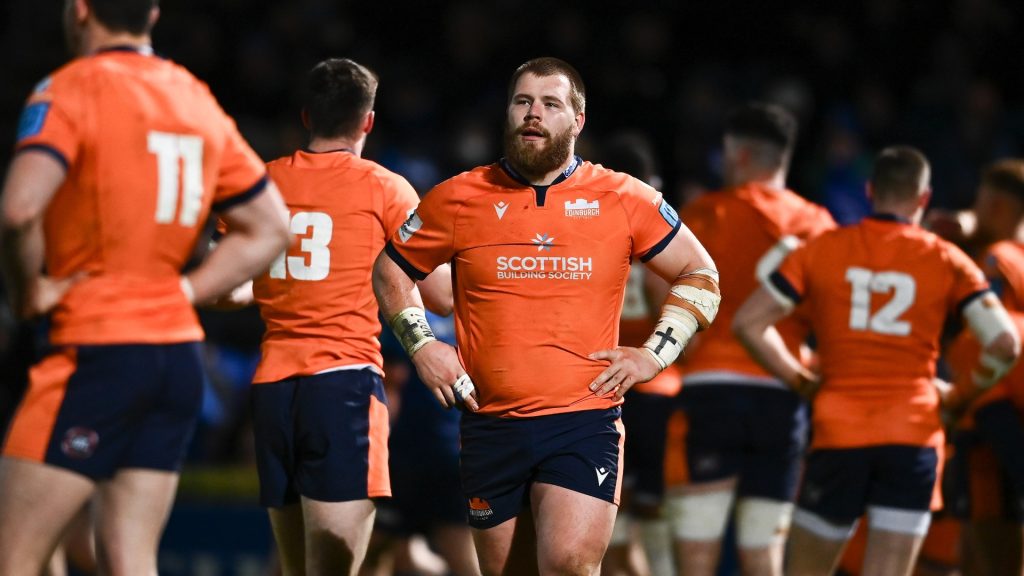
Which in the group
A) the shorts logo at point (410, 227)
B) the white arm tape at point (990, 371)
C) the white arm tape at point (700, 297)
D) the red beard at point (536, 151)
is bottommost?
the white arm tape at point (990, 371)

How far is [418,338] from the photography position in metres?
5.54

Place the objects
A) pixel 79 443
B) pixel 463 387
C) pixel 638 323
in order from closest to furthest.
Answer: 1. pixel 79 443
2. pixel 463 387
3. pixel 638 323

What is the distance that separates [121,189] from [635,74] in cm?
1053

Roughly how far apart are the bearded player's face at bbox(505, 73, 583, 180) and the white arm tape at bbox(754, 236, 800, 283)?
2158 millimetres

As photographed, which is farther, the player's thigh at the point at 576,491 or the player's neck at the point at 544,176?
the player's neck at the point at 544,176

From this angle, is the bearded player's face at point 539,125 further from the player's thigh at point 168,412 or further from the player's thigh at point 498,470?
the player's thigh at point 168,412

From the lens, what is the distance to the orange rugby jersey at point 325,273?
6043 millimetres

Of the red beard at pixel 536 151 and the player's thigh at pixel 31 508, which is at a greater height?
the red beard at pixel 536 151

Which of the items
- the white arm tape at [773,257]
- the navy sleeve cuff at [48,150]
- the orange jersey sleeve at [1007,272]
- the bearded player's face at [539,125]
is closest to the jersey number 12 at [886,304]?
the white arm tape at [773,257]

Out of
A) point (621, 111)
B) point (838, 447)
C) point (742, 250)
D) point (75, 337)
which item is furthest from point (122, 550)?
point (621, 111)

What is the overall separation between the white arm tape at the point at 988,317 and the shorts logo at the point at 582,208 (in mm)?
2485

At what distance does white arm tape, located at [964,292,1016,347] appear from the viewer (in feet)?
22.8

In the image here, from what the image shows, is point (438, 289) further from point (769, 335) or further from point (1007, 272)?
point (1007, 272)

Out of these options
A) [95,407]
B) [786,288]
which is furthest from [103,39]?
[786,288]
